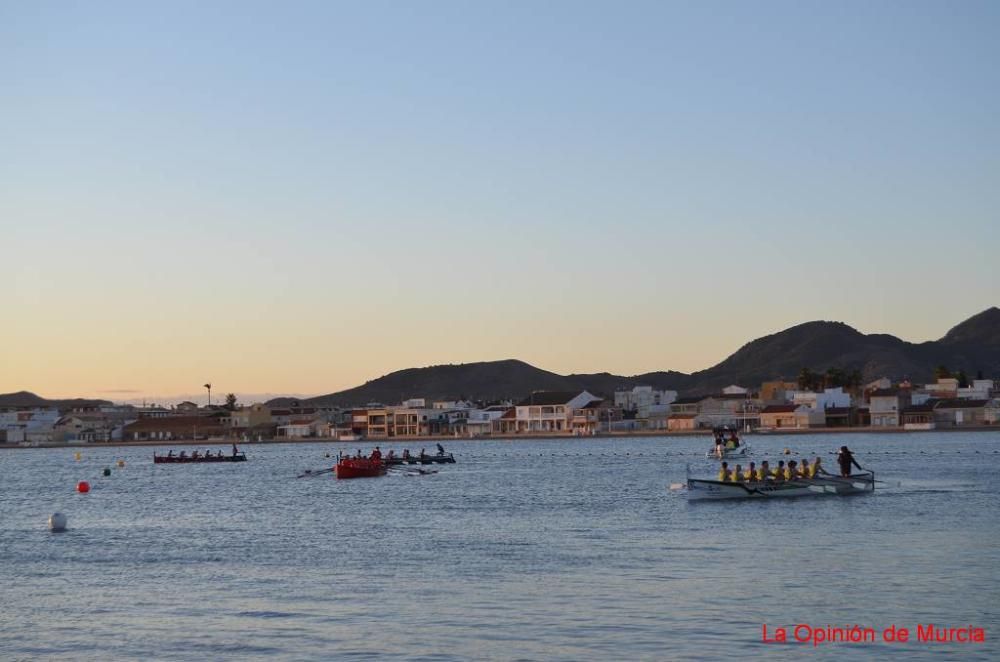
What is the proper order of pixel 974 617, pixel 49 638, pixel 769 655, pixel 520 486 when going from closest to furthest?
1. pixel 769 655
2. pixel 974 617
3. pixel 49 638
4. pixel 520 486

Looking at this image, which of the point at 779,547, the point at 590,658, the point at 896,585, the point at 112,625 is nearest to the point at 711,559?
the point at 779,547

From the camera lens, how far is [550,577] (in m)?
31.0

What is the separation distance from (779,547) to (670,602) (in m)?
10.0

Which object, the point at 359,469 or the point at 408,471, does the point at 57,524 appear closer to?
the point at 359,469

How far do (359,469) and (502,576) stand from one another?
55821mm

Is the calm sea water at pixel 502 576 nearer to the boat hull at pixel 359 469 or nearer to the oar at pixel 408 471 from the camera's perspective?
the boat hull at pixel 359 469

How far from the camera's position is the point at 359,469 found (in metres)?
86.5

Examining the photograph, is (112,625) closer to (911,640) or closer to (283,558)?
(283,558)

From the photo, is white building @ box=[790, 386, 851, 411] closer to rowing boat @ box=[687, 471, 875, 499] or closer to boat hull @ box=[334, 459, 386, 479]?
boat hull @ box=[334, 459, 386, 479]

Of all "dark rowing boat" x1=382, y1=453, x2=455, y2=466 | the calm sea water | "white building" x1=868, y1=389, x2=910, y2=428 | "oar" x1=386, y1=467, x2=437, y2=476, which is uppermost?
"white building" x1=868, y1=389, x2=910, y2=428

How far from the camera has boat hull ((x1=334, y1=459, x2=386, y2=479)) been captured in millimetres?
85875

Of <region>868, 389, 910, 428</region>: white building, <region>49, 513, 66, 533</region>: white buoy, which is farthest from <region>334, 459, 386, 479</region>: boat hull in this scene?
<region>868, 389, 910, 428</region>: white building

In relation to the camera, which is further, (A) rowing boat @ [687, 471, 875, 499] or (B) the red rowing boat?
(B) the red rowing boat

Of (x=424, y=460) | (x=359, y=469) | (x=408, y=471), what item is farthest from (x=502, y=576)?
(x=424, y=460)
